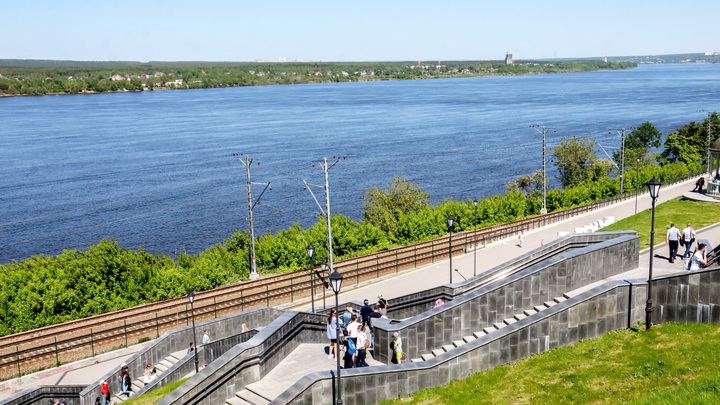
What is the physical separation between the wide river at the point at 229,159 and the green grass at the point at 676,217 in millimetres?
34374

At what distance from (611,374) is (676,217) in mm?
20672

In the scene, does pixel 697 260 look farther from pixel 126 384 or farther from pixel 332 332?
pixel 126 384

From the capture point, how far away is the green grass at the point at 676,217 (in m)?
28.9

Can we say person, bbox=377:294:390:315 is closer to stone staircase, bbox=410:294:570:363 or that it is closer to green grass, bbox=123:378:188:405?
stone staircase, bbox=410:294:570:363

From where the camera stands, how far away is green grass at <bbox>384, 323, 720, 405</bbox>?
12.1 metres

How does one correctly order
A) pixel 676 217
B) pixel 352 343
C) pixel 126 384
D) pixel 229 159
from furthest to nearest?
pixel 229 159 → pixel 676 217 → pixel 126 384 → pixel 352 343

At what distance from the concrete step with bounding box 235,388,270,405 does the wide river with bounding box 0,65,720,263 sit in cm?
4241

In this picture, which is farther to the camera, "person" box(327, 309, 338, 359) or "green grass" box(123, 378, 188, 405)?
"green grass" box(123, 378, 188, 405)

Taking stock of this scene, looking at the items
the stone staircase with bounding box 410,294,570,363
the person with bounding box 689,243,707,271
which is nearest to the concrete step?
the stone staircase with bounding box 410,294,570,363

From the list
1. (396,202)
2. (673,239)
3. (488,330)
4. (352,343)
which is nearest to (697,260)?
(673,239)

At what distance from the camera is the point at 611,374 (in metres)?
13.1

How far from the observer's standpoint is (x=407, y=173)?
81188mm

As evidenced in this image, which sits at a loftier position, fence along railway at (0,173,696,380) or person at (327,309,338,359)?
person at (327,309,338,359)

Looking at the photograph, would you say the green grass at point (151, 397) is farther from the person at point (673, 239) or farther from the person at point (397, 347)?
the person at point (673, 239)
